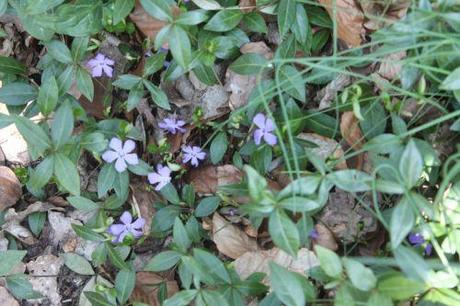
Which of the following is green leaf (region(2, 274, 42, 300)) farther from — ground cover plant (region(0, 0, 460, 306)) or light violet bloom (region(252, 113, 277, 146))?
light violet bloom (region(252, 113, 277, 146))

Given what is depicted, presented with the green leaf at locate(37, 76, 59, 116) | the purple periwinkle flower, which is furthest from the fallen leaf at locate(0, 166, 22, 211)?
the purple periwinkle flower

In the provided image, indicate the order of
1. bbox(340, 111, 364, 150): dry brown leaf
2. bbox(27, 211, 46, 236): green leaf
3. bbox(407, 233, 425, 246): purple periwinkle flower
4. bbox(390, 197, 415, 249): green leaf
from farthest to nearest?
bbox(27, 211, 46, 236): green leaf → bbox(340, 111, 364, 150): dry brown leaf → bbox(407, 233, 425, 246): purple periwinkle flower → bbox(390, 197, 415, 249): green leaf

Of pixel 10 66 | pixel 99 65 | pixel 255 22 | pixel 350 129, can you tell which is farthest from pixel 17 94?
pixel 350 129

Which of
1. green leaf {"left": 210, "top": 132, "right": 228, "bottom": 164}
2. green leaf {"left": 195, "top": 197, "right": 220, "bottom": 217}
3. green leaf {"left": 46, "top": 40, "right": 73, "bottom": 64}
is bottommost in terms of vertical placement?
green leaf {"left": 195, "top": 197, "right": 220, "bottom": 217}

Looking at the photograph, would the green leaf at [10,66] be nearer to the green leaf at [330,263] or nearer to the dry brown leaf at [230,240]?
the dry brown leaf at [230,240]

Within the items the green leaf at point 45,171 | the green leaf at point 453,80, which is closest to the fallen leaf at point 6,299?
the green leaf at point 45,171

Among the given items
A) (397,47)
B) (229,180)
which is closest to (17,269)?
(229,180)

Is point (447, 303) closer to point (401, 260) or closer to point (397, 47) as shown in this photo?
point (401, 260)
